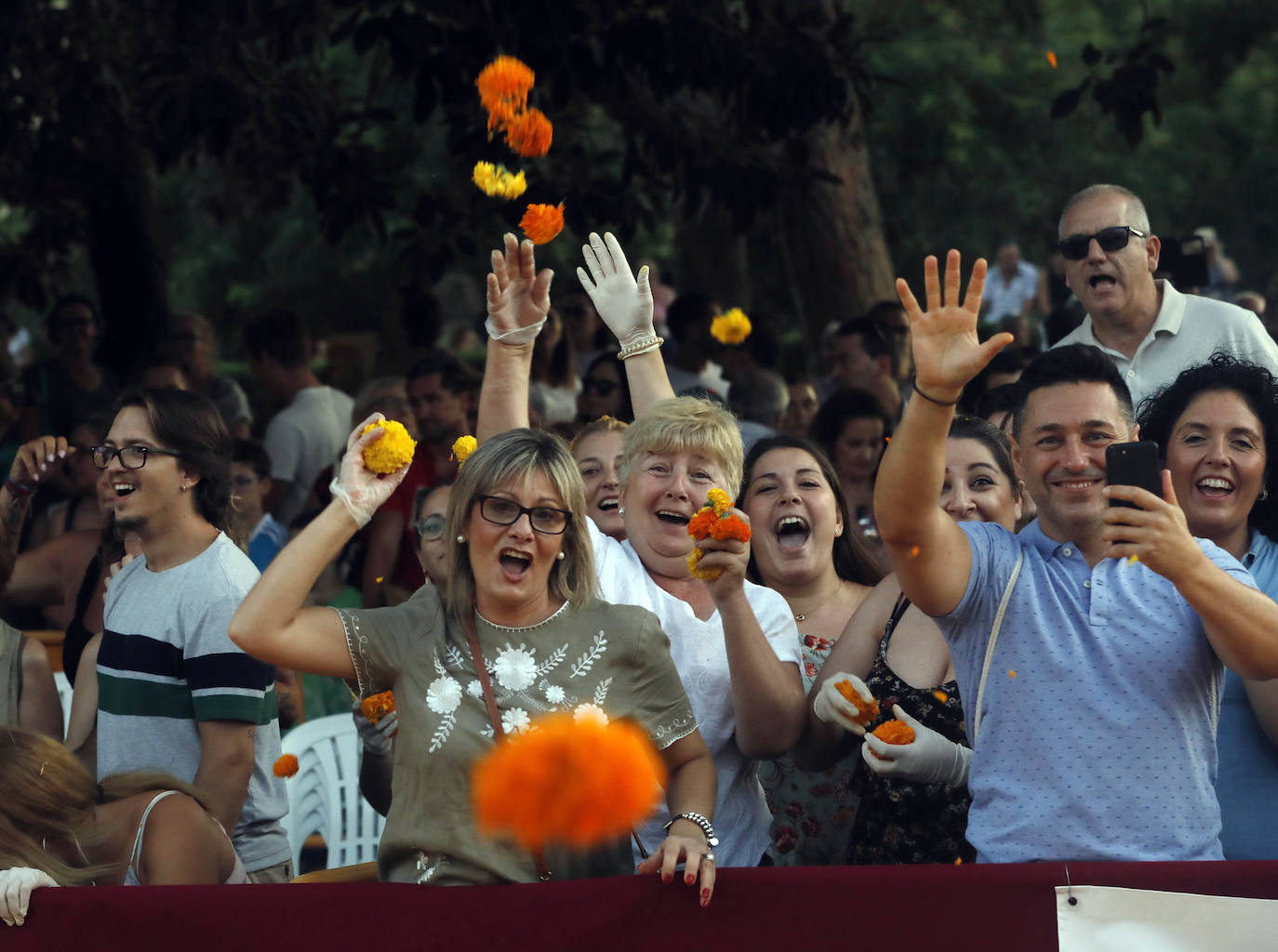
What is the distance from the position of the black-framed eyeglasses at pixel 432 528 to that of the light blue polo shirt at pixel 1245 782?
2.30m

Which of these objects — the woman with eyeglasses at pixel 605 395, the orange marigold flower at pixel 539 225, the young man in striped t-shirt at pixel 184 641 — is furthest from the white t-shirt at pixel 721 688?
the woman with eyeglasses at pixel 605 395

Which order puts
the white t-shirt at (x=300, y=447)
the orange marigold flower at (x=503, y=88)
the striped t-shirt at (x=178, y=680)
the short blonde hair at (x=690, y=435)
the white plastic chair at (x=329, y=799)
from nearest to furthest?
the striped t-shirt at (x=178, y=680), the short blonde hair at (x=690, y=435), the white plastic chair at (x=329, y=799), the orange marigold flower at (x=503, y=88), the white t-shirt at (x=300, y=447)

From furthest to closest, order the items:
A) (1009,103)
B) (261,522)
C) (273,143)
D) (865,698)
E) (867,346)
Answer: (1009,103)
(273,143)
(867,346)
(261,522)
(865,698)

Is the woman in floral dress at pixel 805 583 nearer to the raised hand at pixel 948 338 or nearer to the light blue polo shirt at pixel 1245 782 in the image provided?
the light blue polo shirt at pixel 1245 782

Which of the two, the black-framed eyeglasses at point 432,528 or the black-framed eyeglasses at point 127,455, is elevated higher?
the black-framed eyeglasses at point 127,455

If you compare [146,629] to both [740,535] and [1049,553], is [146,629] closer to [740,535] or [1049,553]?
[740,535]

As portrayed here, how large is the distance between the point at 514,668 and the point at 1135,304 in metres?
3.05

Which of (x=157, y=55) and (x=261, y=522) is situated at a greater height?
(x=157, y=55)

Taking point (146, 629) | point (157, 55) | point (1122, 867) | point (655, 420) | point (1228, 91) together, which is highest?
point (1228, 91)

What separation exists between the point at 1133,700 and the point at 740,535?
35.4 inches

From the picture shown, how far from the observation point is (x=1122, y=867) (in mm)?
2986

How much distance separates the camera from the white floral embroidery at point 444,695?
3.25m

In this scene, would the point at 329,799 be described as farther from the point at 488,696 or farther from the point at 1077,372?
the point at 1077,372

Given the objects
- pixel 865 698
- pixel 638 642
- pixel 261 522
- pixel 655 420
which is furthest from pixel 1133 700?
pixel 261 522
